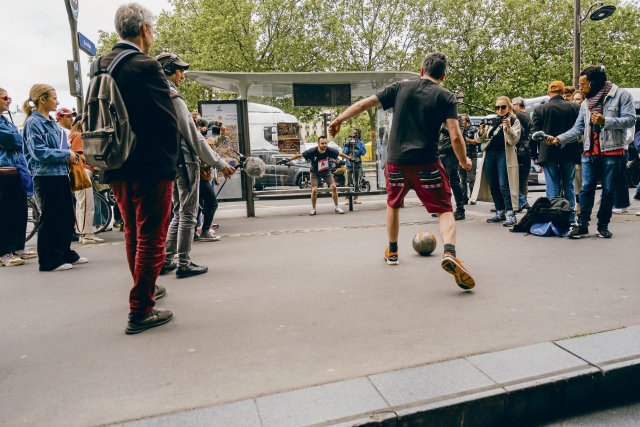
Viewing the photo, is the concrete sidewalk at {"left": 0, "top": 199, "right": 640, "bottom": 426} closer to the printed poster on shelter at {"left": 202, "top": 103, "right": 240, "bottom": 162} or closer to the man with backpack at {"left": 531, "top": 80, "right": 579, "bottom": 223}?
the man with backpack at {"left": 531, "top": 80, "right": 579, "bottom": 223}

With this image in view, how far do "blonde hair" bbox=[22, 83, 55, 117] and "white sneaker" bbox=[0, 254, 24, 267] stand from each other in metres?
1.80

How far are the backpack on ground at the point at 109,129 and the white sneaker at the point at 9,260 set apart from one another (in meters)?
3.61

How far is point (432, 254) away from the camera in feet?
19.4

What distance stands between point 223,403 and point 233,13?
29.8m

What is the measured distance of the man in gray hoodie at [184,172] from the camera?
15.5 feet

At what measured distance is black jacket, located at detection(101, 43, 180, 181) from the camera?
3.45 metres

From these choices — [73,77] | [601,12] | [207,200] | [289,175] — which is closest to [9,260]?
[207,200]

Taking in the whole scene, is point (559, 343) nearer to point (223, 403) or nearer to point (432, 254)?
point (223, 403)

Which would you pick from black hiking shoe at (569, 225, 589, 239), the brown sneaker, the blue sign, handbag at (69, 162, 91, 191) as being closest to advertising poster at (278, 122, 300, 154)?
the blue sign

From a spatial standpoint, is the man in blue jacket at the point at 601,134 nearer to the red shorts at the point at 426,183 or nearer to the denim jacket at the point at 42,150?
the red shorts at the point at 426,183

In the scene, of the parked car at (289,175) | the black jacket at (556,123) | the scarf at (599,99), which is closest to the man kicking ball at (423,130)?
the scarf at (599,99)

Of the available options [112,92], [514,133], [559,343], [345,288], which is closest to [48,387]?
[112,92]

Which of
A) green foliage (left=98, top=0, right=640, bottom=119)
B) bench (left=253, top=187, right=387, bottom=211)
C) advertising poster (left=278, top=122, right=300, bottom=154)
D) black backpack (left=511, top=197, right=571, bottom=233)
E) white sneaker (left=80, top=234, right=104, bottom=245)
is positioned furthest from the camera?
green foliage (left=98, top=0, right=640, bottom=119)

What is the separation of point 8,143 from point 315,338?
479 centimetres
